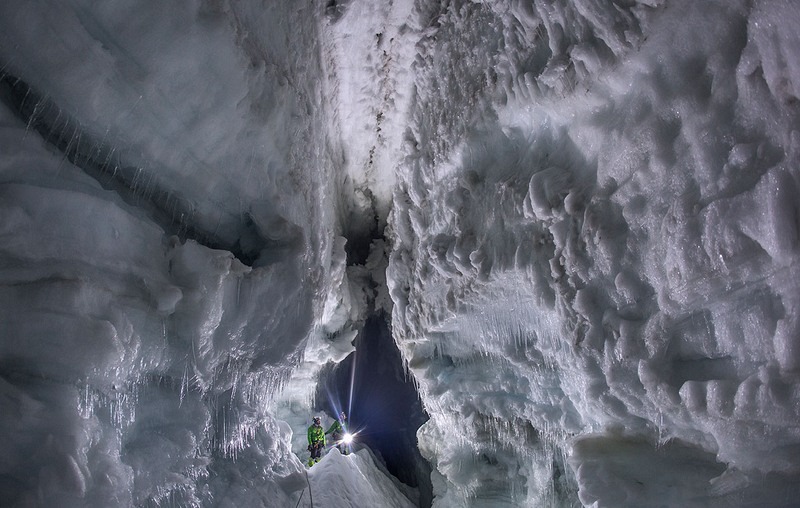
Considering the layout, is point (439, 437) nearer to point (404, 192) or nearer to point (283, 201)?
point (404, 192)

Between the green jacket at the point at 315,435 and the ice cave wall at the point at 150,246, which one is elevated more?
the ice cave wall at the point at 150,246

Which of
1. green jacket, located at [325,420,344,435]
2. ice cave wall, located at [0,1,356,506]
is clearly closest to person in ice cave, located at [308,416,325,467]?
green jacket, located at [325,420,344,435]

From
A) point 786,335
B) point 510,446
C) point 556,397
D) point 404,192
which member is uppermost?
point 404,192

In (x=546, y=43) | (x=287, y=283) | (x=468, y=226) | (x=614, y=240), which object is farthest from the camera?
(x=468, y=226)

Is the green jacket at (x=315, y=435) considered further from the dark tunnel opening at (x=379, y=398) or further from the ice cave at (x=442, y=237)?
the ice cave at (x=442, y=237)

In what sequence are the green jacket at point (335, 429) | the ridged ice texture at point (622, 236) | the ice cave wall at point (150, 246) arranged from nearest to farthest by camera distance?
1. the ridged ice texture at point (622, 236)
2. the ice cave wall at point (150, 246)
3. the green jacket at point (335, 429)

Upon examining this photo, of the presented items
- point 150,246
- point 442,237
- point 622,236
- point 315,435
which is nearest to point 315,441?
point 315,435

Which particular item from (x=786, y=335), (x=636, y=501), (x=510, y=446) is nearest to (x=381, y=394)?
(x=510, y=446)

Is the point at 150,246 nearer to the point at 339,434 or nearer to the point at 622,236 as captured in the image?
the point at 622,236

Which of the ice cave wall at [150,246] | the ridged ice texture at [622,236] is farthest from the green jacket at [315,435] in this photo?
the ridged ice texture at [622,236]
